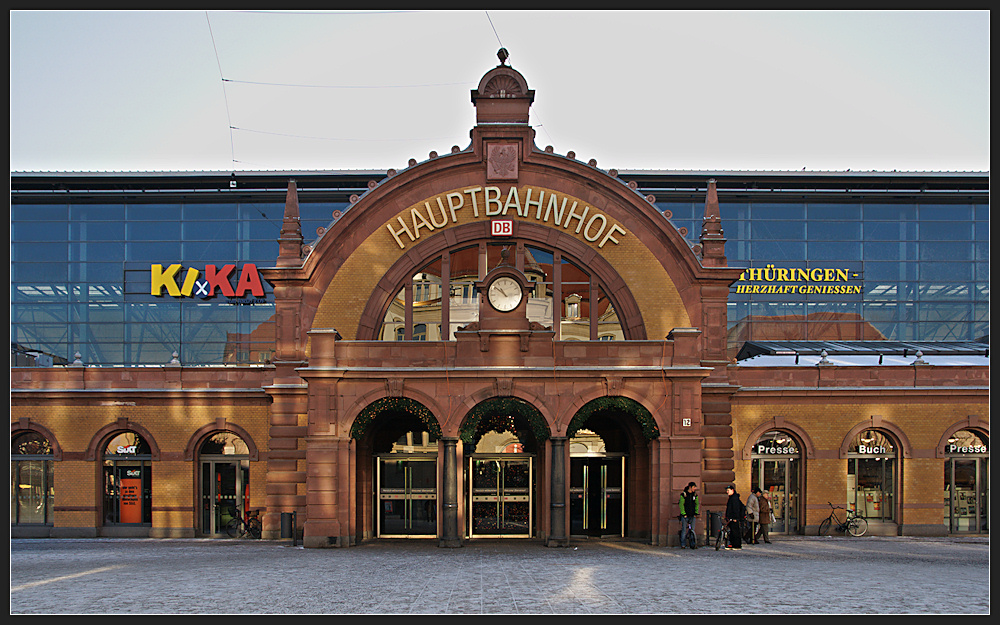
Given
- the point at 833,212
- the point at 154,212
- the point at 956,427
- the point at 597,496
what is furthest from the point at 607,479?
the point at 154,212

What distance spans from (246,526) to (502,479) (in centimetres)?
906

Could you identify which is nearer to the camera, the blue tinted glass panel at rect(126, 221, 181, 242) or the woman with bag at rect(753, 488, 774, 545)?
the woman with bag at rect(753, 488, 774, 545)

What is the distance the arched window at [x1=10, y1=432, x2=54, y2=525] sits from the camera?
3117 cm

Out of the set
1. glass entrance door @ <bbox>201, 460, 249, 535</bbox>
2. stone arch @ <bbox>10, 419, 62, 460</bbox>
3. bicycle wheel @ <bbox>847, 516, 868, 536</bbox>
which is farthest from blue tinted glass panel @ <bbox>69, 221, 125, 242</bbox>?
bicycle wheel @ <bbox>847, 516, 868, 536</bbox>

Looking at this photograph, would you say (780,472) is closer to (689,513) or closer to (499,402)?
(689,513)

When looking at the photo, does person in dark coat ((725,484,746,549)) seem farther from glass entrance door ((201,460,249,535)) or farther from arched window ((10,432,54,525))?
arched window ((10,432,54,525))

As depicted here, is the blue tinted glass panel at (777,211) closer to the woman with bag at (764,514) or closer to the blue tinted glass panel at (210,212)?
the woman with bag at (764,514)

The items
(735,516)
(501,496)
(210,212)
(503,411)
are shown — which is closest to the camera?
(735,516)

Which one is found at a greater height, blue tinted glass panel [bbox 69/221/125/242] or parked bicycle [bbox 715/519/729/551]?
blue tinted glass panel [bbox 69/221/125/242]

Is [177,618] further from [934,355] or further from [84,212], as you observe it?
[84,212]

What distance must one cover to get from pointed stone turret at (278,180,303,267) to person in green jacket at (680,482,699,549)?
44.6ft

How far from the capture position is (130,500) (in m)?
31.1

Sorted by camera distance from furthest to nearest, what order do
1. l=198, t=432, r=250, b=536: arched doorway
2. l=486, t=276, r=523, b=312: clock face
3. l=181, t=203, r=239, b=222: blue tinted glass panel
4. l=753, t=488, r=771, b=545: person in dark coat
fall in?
1. l=181, t=203, r=239, b=222: blue tinted glass panel
2. l=198, t=432, r=250, b=536: arched doorway
3. l=753, t=488, r=771, b=545: person in dark coat
4. l=486, t=276, r=523, b=312: clock face

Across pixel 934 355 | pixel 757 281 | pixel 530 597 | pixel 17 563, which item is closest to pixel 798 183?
pixel 757 281
